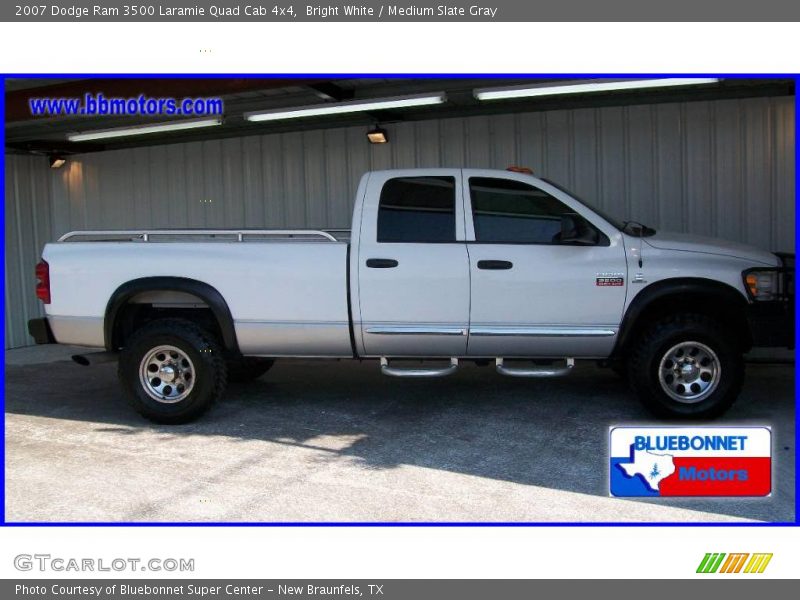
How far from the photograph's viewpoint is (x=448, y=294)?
6.73 metres

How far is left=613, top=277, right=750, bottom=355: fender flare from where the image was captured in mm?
6582

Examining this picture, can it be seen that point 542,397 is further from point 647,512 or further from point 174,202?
point 174,202

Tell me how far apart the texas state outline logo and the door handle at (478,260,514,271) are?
5.92ft

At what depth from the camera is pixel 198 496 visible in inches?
213

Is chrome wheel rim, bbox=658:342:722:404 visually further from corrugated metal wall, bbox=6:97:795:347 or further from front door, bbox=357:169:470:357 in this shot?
corrugated metal wall, bbox=6:97:795:347

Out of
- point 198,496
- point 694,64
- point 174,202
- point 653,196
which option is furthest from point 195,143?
point 694,64

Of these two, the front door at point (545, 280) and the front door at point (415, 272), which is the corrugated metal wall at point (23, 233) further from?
the front door at point (545, 280)

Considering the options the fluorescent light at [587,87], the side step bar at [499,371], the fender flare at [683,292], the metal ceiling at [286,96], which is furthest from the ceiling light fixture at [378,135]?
the fender flare at [683,292]

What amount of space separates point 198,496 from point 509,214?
3.29 m

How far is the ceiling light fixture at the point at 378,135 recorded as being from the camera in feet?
34.4

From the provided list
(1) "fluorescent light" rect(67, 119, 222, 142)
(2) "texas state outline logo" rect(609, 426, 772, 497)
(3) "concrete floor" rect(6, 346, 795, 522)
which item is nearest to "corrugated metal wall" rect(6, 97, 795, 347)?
(1) "fluorescent light" rect(67, 119, 222, 142)

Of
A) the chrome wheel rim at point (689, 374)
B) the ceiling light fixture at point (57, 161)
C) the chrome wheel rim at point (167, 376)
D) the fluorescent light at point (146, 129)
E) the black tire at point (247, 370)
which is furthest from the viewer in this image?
the ceiling light fixture at point (57, 161)

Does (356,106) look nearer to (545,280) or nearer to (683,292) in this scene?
(545,280)

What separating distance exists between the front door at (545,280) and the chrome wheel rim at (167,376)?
2416mm
